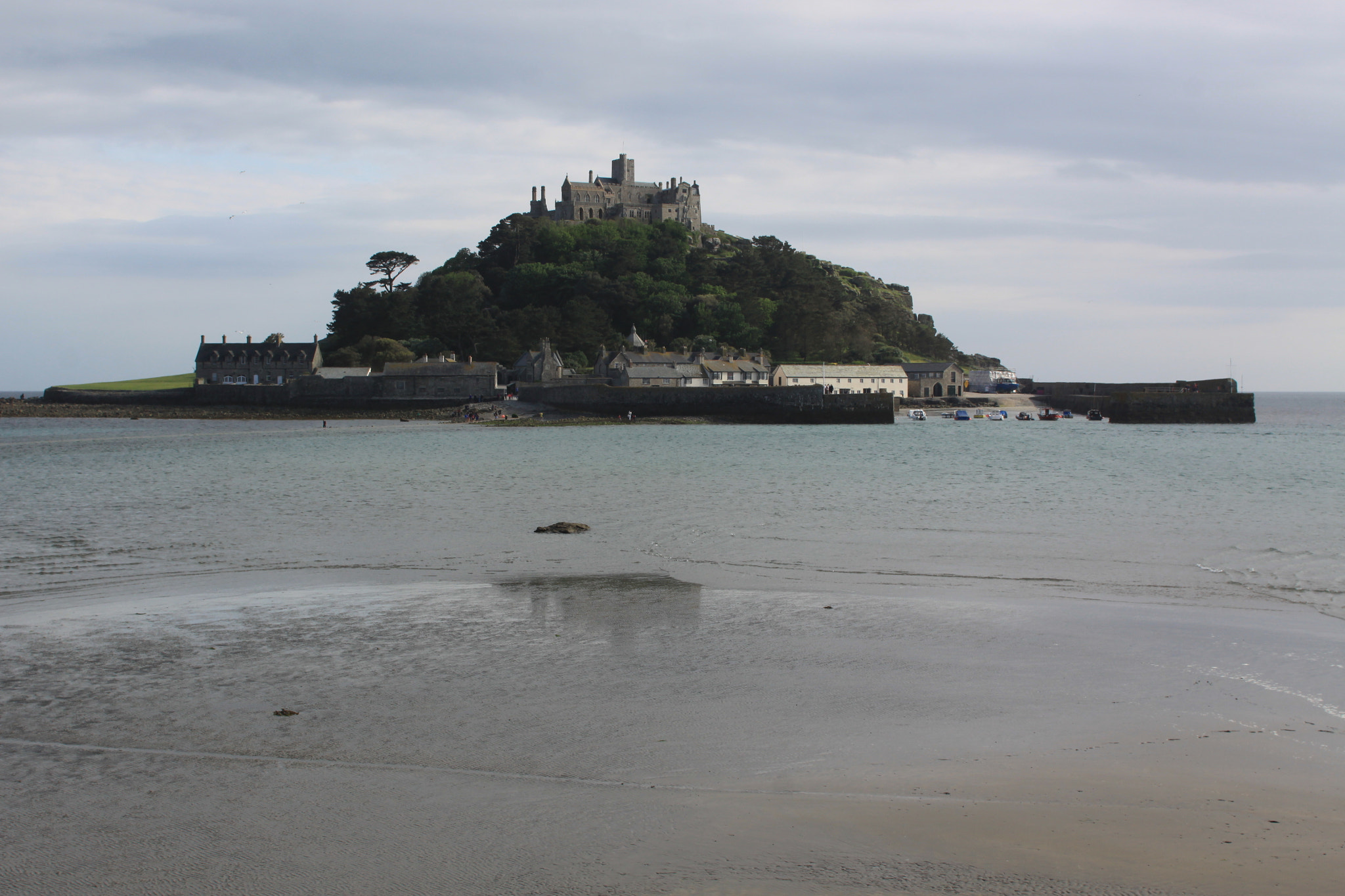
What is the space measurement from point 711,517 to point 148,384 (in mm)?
97594

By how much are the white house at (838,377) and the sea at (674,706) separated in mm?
63197

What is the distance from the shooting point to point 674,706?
620cm

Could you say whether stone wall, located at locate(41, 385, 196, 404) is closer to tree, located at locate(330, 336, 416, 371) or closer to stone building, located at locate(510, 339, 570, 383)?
tree, located at locate(330, 336, 416, 371)

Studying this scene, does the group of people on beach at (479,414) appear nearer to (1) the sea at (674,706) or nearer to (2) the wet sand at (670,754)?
(1) the sea at (674,706)

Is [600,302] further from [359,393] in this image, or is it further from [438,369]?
[359,393]

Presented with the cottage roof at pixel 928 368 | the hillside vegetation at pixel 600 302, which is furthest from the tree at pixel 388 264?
the cottage roof at pixel 928 368

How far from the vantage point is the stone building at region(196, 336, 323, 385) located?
276 feet

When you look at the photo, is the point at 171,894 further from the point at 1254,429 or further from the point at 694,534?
the point at 1254,429

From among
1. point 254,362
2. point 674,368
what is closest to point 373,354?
point 254,362

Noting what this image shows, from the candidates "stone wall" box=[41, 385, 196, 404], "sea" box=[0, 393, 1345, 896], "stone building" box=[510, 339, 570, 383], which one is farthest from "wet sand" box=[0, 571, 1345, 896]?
"stone wall" box=[41, 385, 196, 404]

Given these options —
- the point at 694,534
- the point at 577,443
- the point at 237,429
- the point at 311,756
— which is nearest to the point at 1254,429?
the point at 577,443

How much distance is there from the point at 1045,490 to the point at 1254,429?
44.6 m

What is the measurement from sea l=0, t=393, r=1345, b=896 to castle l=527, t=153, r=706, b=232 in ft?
316

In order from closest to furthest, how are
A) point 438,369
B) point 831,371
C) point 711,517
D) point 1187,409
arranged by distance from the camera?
point 711,517 < point 1187,409 < point 438,369 < point 831,371
